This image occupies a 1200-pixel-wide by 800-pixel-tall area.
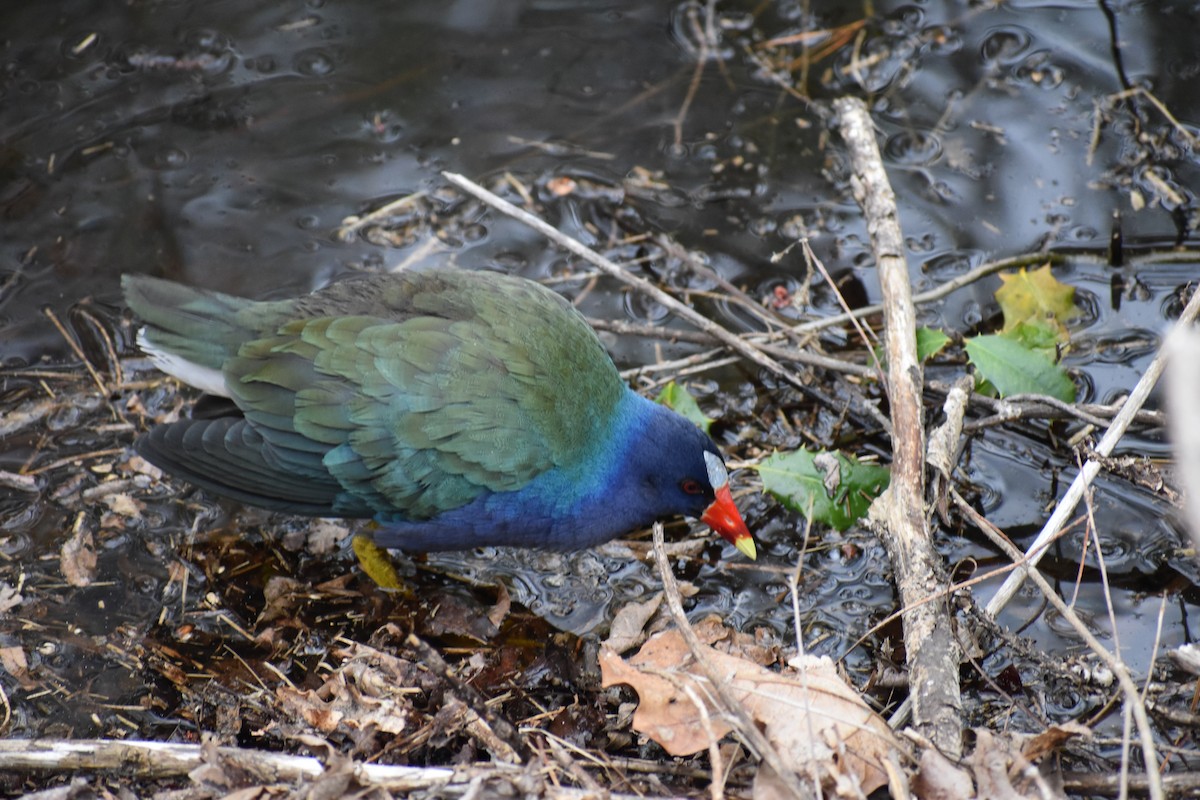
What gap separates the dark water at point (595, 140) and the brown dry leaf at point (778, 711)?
1178 mm

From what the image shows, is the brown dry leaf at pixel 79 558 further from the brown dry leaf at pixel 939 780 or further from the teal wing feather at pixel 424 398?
the brown dry leaf at pixel 939 780

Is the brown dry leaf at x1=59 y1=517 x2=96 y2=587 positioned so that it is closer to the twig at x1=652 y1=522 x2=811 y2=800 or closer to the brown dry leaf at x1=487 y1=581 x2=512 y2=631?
the brown dry leaf at x1=487 y1=581 x2=512 y2=631

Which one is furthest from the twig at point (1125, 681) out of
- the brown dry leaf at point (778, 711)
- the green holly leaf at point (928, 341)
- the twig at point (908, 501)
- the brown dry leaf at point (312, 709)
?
the brown dry leaf at point (312, 709)

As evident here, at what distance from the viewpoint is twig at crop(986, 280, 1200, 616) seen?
3.09 meters

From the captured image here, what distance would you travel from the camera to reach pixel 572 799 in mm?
2604

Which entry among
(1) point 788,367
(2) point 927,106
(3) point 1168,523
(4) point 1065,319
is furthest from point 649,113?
(3) point 1168,523

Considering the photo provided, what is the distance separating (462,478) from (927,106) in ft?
10.2

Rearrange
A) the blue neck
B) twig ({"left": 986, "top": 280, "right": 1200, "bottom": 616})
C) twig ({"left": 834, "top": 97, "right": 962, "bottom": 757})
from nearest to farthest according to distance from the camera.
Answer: twig ({"left": 834, "top": 97, "right": 962, "bottom": 757}), twig ({"left": 986, "top": 280, "right": 1200, "bottom": 616}), the blue neck

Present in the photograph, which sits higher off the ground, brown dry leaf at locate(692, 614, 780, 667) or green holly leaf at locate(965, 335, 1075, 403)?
green holly leaf at locate(965, 335, 1075, 403)

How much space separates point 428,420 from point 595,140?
2.33 m

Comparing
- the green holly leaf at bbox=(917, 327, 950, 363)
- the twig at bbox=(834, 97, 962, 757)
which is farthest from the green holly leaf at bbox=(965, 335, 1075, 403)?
the twig at bbox=(834, 97, 962, 757)

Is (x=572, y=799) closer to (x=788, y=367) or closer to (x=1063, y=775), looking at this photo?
(x=1063, y=775)

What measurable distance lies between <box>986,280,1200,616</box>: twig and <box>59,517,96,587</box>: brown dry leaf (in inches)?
113

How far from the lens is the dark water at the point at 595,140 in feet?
15.5
